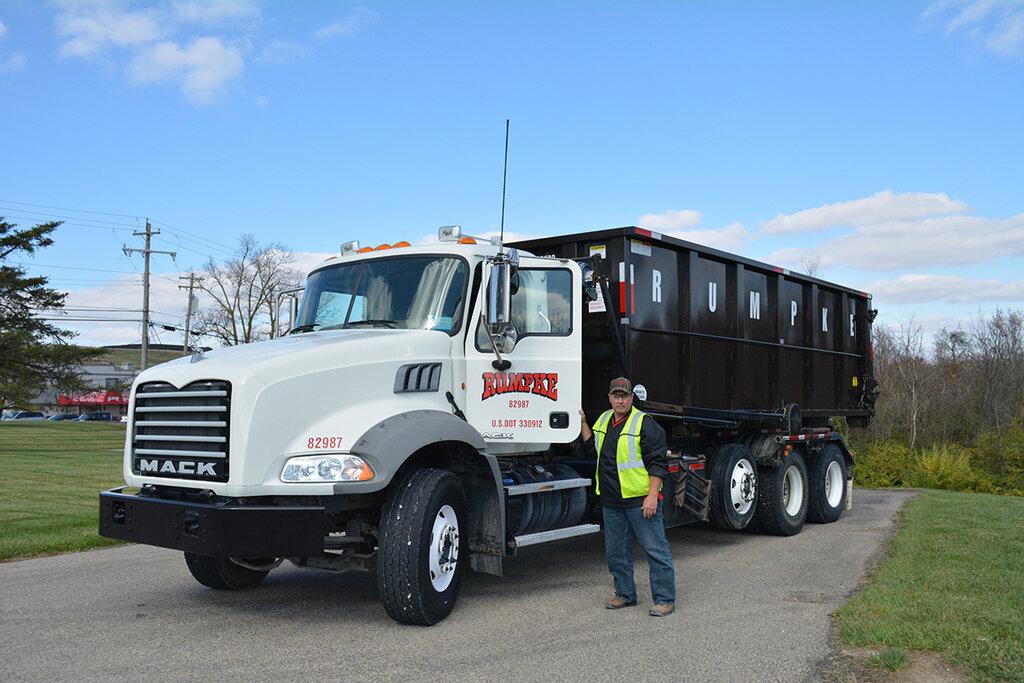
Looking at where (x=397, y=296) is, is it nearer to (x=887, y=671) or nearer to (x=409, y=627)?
(x=409, y=627)

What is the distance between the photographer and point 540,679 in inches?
203

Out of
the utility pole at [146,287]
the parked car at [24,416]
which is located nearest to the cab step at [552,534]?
the utility pole at [146,287]

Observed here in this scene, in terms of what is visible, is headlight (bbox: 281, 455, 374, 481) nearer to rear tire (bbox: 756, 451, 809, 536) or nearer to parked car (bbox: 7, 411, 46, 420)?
rear tire (bbox: 756, 451, 809, 536)

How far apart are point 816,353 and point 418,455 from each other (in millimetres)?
8107

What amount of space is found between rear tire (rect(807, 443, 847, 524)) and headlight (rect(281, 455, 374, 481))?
8.44m

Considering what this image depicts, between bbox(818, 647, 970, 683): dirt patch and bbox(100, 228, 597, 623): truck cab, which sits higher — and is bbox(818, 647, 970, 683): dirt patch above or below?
Result: below

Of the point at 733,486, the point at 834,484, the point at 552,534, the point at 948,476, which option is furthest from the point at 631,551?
the point at 948,476

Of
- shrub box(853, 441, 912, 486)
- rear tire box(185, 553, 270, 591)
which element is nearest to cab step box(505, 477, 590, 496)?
rear tire box(185, 553, 270, 591)

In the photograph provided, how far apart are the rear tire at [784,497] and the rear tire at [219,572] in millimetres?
6258

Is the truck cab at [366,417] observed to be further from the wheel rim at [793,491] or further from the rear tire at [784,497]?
the wheel rim at [793,491]

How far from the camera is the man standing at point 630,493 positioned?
6781mm

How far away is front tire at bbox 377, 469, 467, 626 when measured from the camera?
612 centimetres

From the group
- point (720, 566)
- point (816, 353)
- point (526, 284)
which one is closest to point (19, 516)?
point (526, 284)

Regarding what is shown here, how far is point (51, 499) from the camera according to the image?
563 inches
